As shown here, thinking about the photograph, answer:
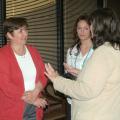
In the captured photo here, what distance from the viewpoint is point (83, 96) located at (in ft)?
6.89

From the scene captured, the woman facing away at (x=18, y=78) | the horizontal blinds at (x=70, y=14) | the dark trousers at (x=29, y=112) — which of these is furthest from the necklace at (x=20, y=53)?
the horizontal blinds at (x=70, y=14)

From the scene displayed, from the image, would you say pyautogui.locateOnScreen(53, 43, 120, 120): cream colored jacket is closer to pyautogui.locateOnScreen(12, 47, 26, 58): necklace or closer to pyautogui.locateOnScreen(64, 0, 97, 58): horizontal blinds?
pyautogui.locateOnScreen(12, 47, 26, 58): necklace

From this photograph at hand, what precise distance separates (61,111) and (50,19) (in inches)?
56.8

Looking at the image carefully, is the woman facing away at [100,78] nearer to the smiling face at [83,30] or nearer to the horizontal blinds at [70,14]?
the smiling face at [83,30]

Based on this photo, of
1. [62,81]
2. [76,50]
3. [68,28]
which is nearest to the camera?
[62,81]

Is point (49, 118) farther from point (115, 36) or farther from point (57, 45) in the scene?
point (115, 36)

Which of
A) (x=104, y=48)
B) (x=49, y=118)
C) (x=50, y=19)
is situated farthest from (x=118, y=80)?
(x=50, y=19)

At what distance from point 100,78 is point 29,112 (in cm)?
95

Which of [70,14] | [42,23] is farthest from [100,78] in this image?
[70,14]

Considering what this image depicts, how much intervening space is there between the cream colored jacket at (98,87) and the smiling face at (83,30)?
991 mm

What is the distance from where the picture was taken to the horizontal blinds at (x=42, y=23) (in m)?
4.62

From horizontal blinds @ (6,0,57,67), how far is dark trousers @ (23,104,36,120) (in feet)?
6.56

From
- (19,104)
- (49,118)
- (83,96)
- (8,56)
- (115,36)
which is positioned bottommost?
(49,118)

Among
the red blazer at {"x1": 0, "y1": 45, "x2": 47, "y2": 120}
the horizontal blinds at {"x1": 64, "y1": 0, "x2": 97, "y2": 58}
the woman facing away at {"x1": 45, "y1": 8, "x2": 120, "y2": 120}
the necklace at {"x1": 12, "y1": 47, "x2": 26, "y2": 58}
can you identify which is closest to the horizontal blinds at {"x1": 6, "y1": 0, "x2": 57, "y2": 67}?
the horizontal blinds at {"x1": 64, "y1": 0, "x2": 97, "y2": 58}
